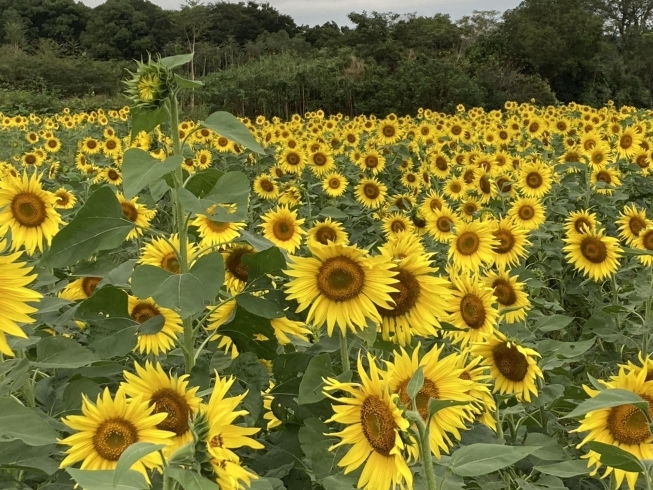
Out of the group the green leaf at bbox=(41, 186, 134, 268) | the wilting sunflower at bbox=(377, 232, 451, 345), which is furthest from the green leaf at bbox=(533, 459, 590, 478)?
the green leaf at bbox=(41, 186, 134, 268)

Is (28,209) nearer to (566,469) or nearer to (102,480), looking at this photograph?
(102,480)

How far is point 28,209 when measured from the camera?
2.31 m

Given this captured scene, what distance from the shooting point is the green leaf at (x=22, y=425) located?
3.78 feet

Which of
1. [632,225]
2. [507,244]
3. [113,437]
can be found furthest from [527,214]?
[113,437]

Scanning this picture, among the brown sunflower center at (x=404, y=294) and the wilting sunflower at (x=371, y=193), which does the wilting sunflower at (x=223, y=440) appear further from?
the wilting sunflower at (x=371, y=193)

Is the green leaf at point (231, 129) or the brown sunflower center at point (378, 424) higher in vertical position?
the green leaf at point (231, 129)

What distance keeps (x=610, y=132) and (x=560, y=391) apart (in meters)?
6.85

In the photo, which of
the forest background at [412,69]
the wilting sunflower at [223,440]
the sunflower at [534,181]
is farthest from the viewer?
the forest background at [412,69]

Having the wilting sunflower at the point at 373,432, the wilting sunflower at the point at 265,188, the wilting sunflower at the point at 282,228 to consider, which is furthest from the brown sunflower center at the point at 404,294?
the wilting sunflower at the point at 265,188

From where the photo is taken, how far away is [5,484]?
1401 millimetres

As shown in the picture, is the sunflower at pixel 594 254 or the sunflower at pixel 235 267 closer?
the sunflower at pixel 235 267

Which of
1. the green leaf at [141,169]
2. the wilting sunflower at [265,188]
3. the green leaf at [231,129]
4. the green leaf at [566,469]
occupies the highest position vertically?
the green leaf at [231,129]

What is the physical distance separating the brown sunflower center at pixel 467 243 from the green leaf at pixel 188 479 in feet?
7.53

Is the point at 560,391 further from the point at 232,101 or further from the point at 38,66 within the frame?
the point at 38,66
